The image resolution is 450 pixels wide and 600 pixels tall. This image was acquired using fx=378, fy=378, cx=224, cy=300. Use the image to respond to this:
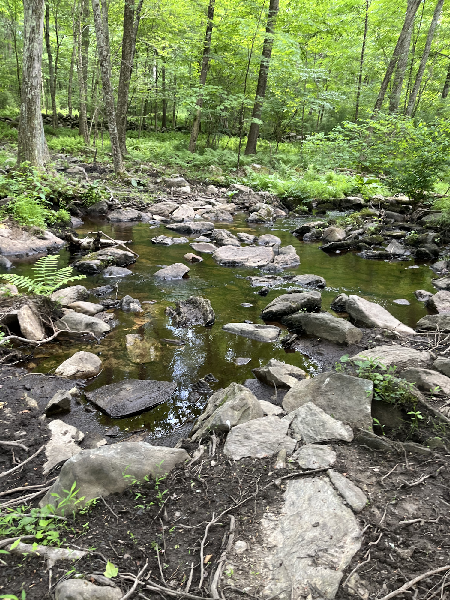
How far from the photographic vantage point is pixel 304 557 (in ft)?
6.14

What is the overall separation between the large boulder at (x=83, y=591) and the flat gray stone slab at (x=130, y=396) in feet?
7.45

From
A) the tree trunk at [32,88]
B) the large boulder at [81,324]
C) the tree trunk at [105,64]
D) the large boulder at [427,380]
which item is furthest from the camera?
the tree trunk at [105,64]

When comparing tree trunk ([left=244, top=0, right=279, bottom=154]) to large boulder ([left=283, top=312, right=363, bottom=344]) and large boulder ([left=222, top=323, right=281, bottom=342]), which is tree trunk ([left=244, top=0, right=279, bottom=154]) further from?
large boulder ([left=222, top=323, right=281, bottom=342])


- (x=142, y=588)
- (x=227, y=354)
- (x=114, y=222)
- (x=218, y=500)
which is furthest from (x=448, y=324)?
(x=114, y=222)

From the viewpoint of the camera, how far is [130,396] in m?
4.20

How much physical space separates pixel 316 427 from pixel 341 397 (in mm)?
406

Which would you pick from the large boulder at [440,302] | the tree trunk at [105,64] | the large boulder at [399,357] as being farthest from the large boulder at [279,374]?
the tree trunk at [105,64]

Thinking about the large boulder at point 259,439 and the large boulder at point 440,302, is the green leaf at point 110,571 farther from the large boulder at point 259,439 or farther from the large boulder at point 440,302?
the large boulder at point 440,302

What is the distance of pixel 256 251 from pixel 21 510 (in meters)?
7.95

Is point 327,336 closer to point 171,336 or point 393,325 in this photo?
point 393,325

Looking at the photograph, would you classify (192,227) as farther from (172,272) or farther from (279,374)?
(279,374)

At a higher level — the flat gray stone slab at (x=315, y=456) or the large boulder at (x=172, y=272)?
the flat gray stone slab at (x=315, y=456)

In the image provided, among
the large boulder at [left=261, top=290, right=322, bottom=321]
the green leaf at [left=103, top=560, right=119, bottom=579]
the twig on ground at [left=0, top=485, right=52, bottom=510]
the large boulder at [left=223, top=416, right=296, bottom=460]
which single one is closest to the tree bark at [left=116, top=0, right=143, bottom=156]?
the large boulder at [left=261, top=290, right=322, bottom=321]

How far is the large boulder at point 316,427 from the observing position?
9.16 ft
